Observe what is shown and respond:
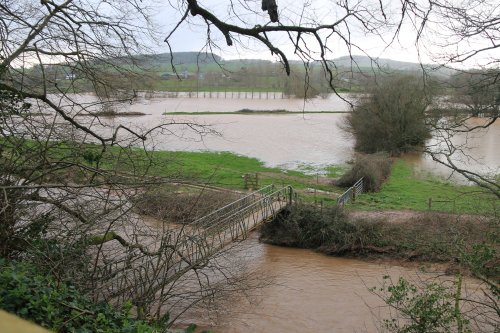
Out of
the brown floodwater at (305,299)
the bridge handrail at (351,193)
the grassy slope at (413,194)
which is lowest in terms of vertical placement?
the brown floodwater at (305,299)

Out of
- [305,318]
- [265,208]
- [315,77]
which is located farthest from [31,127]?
[265,208]

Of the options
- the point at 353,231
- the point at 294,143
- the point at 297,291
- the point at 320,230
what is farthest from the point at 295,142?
the point at 297,291

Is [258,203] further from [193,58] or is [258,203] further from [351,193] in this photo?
[193,58]

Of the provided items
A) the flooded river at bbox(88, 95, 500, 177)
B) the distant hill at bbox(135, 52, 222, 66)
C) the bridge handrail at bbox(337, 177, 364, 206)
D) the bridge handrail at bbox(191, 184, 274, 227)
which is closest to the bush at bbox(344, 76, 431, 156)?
the flooded river at bbox(88, 95, 500, 177)

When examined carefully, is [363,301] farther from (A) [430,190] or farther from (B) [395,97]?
(B) [395,97]

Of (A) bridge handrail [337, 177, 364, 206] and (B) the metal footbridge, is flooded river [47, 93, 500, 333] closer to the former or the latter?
(B) the metal footbridge

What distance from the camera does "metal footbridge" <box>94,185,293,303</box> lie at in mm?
8086

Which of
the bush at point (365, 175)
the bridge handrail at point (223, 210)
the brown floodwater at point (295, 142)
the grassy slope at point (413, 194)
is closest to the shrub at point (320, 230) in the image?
the bridge handrail at point (223, 210)

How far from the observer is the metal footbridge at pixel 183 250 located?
318 inches

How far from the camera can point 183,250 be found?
1174 centimetres

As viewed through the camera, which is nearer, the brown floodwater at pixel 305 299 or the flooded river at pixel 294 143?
the brown floodwater at pixel 305 299

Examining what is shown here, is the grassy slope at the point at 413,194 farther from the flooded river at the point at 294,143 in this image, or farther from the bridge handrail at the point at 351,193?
the flooded river at the point at 294,143

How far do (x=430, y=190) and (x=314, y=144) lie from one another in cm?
1576

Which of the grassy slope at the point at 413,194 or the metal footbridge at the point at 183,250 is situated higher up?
the metal footbridge at the point at 183,250
